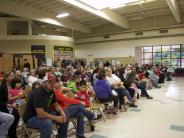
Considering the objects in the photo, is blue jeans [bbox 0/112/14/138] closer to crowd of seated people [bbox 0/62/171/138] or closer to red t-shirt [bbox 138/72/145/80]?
crowd of seated people [bbox 0/62/171/138]

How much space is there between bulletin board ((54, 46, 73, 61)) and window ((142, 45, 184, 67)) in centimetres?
577

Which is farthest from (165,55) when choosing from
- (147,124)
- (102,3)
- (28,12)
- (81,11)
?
(147,124)

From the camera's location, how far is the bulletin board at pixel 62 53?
1457 cm

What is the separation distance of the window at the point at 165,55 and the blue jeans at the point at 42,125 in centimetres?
1458

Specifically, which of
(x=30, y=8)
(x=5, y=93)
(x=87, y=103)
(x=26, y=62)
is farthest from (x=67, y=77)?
(x=26, y=62)

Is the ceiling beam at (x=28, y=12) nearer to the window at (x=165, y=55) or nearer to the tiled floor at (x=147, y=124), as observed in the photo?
the window at (x=165, y=55)

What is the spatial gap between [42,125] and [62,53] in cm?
1265

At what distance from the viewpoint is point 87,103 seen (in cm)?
398

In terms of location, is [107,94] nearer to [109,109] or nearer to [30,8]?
[109,109]

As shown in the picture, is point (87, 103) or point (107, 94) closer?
point (87, 103)

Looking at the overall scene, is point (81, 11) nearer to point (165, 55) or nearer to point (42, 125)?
point (165, 55)

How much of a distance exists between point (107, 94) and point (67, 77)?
1966mm

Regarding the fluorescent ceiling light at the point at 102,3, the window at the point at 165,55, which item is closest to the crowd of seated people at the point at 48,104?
the fluorescent ceiling light at the point at 102,3

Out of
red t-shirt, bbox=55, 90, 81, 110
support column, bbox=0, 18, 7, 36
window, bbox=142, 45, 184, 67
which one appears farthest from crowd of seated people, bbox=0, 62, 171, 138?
window, bbox=142, 45, 184, 67
